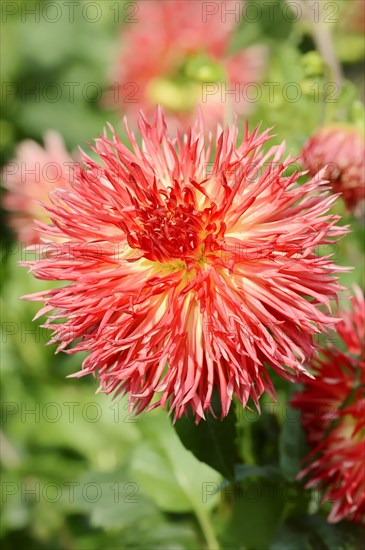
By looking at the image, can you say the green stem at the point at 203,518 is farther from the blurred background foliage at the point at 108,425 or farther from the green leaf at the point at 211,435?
the green leaf at the point at 211,435

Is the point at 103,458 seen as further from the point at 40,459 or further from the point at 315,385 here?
the point at 315,385

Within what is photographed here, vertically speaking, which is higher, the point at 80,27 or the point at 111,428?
the point at 80,27

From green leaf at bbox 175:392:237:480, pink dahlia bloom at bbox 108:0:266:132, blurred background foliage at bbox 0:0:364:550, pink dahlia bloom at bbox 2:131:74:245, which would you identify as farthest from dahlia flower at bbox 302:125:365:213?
pink dahlia bloom at bbox 108:0:266:132

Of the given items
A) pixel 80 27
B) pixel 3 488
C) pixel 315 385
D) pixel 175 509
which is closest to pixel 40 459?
pixel 3 488

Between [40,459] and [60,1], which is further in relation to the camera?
[60,1]

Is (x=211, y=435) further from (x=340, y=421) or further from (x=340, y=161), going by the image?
(x=340, y=161)

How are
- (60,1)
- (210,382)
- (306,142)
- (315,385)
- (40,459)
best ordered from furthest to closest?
1. (60,1)
2. (40,459)
3. (306,142)
4. (315,385)
5. (210,382)

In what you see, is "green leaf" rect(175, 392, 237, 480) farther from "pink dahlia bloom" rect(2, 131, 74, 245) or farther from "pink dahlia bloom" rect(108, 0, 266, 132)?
"pink dahlia bloom" rect(108, 0, 266, 132)
